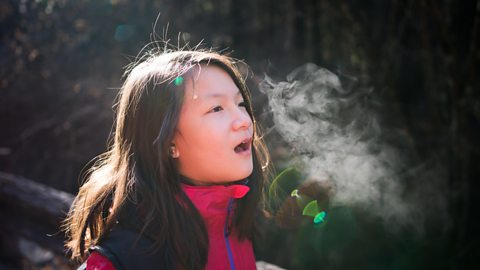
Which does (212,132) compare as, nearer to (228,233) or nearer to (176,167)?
(176,167)

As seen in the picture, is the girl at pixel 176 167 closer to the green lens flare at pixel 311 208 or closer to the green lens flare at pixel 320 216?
the green lens flare at pixel 311 208

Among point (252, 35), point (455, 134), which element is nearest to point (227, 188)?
point (455, 134)

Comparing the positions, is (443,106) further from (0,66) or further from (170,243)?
(0,66)

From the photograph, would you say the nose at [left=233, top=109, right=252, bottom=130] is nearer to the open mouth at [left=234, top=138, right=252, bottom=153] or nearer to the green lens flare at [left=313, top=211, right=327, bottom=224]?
the open mouth at [left=234, top=138, right=252, bottom=153]

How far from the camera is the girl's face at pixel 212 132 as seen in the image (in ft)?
4.83

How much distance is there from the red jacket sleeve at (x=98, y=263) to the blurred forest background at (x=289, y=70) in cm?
123

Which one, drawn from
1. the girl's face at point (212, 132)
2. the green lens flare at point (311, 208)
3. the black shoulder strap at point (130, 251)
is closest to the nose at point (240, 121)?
the girl's face at point (212, 132)

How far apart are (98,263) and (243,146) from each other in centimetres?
57

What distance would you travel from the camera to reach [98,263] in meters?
1.28

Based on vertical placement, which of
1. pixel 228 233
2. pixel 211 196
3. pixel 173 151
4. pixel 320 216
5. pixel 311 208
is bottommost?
pixel 320 216

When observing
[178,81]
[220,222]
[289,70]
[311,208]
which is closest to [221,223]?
[220,222]

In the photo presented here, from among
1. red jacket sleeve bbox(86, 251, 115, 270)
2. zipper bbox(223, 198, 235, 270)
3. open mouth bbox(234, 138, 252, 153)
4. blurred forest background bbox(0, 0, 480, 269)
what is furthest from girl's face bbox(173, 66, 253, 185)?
blurred forest background bbox(0, 0, 480, 269)

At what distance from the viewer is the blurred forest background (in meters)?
3.45

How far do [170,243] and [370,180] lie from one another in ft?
6.74
